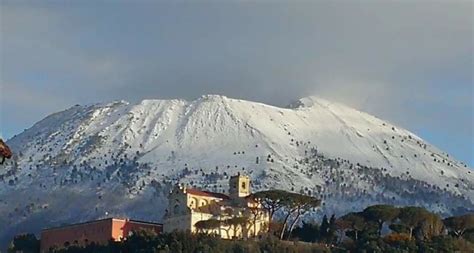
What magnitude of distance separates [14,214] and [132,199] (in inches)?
725

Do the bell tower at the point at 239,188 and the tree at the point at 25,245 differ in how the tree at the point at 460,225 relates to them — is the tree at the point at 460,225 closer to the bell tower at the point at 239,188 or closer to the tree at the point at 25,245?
the bell tower at the point at 239,188

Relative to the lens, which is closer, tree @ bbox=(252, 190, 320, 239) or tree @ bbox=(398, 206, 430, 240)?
tree @ bbox=(398, 206, 430, 240)

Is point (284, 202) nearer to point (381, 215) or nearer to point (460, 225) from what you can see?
point (381, 215)

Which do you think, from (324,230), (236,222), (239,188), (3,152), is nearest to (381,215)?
(324,230)

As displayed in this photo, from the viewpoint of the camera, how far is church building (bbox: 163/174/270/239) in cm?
10125

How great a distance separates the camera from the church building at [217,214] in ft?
332

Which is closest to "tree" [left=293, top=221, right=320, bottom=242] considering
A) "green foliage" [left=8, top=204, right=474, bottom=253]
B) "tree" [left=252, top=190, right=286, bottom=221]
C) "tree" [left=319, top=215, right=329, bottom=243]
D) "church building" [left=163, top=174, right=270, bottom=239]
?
"green foliage" [left=8, top=204, right=474, bottom=253]

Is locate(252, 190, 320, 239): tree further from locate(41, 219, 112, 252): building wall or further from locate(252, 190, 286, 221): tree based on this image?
locate(41, 219, 112, 252): building wall

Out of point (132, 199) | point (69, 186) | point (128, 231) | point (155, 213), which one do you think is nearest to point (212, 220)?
point (128, 231)

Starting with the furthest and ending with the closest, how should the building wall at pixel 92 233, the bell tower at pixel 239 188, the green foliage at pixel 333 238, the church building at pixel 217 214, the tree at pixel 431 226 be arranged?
the bell tower at pixel 239 188, the building wall at pixel 92 233, the church building at pixel 217 214, the tree at pixel 431 226, the green foliage at pixel 333 238

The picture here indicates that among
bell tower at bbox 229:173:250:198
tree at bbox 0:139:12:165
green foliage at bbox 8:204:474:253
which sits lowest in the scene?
tree at bbox 0:139:12:165

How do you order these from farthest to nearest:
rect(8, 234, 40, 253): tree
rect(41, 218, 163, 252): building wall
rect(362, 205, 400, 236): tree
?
rect(8, 234, 40, 253): tree
rect(41, 218, 163, 252): building wall
rect(362, 205, 400, 236): tree

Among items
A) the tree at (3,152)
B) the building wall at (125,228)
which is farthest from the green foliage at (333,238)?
the tree at (3,152)

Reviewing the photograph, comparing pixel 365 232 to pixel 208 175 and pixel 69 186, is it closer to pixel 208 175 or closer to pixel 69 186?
pixel 208 175
